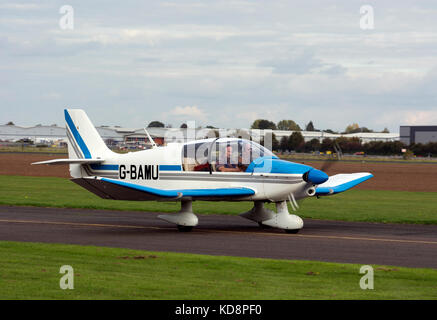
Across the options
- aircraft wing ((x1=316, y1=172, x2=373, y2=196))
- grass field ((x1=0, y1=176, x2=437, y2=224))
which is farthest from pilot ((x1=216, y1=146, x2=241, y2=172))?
grass field ((x1=0, y1=176, x2=437, y2=224))

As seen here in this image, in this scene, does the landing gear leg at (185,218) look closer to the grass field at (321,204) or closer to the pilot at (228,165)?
the pilot at (228,165)

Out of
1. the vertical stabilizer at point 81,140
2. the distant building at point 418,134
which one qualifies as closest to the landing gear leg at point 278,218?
the vertical stabilizer at point 81,140

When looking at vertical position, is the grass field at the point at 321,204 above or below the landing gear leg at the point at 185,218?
below

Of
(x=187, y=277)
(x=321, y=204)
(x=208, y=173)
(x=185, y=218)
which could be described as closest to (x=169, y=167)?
(x=208, y=173)

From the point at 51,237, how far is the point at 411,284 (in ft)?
30.0

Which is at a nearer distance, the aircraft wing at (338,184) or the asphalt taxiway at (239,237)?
the asphalt taxiway at (239,237)

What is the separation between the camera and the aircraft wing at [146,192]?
17297 mm

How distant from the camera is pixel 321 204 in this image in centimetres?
2844

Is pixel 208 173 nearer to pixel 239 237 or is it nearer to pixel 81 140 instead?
pixel 239 237

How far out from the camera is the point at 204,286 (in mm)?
10367

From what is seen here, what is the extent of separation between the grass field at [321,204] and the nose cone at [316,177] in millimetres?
5128

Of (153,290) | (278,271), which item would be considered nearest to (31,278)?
(153,290)

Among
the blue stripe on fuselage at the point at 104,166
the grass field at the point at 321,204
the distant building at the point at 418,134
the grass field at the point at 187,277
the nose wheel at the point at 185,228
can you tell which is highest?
the distant building at the point at 418,134
